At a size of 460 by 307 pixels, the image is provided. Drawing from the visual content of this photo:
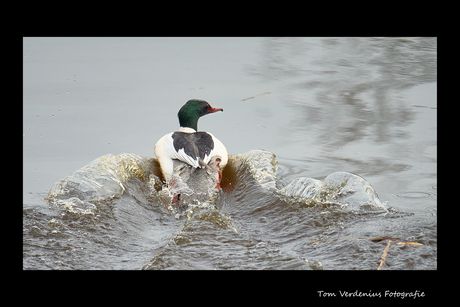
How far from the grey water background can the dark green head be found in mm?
678

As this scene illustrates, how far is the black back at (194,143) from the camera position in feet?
18.4

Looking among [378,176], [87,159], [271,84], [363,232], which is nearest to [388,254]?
[363,232]

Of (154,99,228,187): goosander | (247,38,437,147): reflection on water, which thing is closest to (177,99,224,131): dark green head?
(154,99,228,187): goosander

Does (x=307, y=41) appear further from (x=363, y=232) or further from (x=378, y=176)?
(x=363, y=232)

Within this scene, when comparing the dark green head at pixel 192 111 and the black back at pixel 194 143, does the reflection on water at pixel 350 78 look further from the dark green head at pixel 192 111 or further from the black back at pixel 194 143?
the black back at pixel 194 143

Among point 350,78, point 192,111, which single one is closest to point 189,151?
point 192,111

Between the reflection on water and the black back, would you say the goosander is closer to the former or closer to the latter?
the black back

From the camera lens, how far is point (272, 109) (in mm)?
7961

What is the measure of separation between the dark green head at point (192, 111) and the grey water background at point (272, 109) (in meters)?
0.68

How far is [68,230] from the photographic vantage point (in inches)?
149

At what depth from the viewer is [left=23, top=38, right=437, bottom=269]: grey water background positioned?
6.18 m

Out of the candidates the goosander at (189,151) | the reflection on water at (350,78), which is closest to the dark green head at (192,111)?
the goosander at (189,151)

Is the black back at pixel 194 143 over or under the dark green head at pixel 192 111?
under

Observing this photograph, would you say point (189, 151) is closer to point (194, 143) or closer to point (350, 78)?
point (194, 143)
